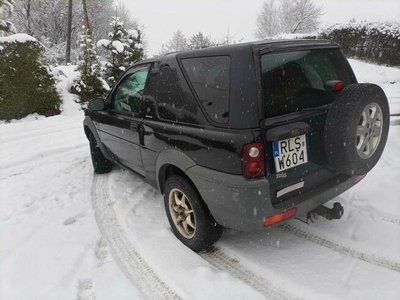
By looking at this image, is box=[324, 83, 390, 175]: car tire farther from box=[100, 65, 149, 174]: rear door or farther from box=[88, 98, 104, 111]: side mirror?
box=[88, 98, 104, 111]: side mirror

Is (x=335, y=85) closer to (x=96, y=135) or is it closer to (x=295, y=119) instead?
(x=295, y=119)

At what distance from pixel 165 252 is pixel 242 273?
726 mm

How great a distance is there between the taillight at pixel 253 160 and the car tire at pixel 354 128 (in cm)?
66

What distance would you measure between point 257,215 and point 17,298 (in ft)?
6.40

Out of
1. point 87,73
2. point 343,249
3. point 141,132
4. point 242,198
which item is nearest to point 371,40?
point 87,73

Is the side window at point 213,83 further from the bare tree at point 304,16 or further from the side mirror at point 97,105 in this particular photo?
the bare tree at point 304,16

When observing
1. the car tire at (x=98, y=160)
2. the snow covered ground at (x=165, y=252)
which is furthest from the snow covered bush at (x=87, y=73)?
the snow covered ground at (x=165, y=252)

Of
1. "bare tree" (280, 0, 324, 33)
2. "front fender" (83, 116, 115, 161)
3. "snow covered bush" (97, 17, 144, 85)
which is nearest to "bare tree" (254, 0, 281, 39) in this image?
"bare tree" (280, 0, 324, 33)

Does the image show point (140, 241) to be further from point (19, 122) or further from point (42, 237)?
point (19, 122)

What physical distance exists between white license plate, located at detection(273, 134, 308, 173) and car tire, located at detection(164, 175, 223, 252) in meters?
0.77

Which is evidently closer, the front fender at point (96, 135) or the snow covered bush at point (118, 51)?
the front fender at point (96, 135)

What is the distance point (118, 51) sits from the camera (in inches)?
465

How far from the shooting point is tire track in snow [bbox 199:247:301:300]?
6.95 ft

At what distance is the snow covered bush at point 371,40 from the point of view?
554 inches
